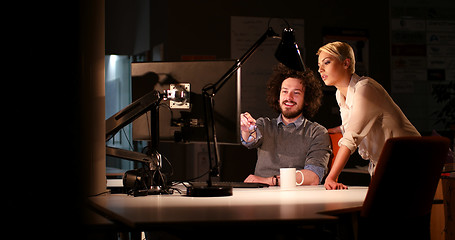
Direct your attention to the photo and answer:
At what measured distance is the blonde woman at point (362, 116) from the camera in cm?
257

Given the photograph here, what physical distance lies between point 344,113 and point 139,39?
2.98 m

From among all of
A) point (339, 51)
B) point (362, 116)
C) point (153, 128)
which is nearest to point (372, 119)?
point (362, 116)

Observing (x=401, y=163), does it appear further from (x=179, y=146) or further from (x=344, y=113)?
(x=179, y=146)

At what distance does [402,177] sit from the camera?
1866 millimetres

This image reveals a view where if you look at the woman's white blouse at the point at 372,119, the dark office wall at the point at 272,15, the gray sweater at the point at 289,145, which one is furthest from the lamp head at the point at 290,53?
the dark office wall at the point at 272,15

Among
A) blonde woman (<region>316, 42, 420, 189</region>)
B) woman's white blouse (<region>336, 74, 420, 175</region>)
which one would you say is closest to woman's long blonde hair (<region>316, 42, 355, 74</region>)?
blonde woman (<region>316, 42, 420, 189</region>)

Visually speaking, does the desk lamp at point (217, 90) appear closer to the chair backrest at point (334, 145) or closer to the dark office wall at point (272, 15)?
the chair backrest at point (334, 145)

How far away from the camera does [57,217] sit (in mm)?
1547

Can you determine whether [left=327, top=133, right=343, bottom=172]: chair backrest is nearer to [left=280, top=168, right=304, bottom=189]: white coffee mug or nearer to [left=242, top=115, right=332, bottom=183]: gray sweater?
[left=242, top=115, right=332, bottom=183]: gray sweater

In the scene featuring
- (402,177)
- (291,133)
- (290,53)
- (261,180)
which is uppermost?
(290,53)

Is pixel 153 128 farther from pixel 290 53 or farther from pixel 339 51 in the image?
pixel 339 51

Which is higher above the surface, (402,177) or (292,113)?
(292,113)

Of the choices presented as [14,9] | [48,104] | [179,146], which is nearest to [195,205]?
[48,104]

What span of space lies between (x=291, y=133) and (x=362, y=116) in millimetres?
859
